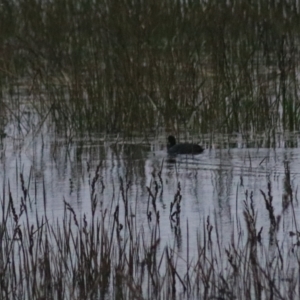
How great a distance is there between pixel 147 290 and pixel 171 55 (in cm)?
540

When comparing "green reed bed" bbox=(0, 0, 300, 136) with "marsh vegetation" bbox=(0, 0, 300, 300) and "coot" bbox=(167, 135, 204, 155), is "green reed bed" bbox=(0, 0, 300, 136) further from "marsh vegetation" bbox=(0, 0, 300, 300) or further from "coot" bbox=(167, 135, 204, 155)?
"coot" bbox=(167, 135, 204, 155)

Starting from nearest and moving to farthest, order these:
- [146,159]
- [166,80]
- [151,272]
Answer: [151,272], [146,159], [166,80]

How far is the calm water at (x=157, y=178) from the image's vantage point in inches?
233

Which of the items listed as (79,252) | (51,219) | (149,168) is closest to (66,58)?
(149,168)

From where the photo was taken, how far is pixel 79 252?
512cm

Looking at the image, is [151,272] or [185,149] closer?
[151,272]

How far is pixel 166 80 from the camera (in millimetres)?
9547

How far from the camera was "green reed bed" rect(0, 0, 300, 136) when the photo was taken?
30.2ft

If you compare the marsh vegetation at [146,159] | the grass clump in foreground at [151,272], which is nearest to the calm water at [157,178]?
the marsh vegetation at [146,159]

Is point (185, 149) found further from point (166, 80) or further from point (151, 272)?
point (151, 272)

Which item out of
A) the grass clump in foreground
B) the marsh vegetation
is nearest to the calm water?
the marsh vegetation

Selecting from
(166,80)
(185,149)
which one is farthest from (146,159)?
(166,80)

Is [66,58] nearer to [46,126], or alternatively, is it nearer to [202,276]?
[46,126]

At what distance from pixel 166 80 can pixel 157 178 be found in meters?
2.31
